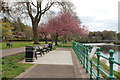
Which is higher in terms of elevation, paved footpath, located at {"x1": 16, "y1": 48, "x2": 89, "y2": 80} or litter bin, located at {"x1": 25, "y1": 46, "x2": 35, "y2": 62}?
litter bin, located at {"x1": 25, "y1": 46, "x2": 35, "y2": 62}

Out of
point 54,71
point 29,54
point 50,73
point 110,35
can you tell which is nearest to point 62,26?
point 29,54

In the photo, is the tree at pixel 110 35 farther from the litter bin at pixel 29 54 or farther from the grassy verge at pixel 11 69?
the grassy verge at pixel 11 69

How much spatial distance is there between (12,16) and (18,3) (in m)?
4.41

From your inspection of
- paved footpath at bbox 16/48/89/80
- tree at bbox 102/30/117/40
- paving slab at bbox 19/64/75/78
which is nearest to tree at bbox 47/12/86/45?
paved footpath at bbox 16/48/89/80

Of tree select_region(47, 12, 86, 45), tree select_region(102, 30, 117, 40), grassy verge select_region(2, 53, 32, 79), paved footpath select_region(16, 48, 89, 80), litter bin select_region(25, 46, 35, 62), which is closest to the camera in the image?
grassy verge select_region(2, 53, 32, 79)

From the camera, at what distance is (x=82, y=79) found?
6027 millimetres

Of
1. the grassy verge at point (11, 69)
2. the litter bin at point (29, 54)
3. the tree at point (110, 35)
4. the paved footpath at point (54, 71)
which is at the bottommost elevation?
the paved footpath at point (54, 71)

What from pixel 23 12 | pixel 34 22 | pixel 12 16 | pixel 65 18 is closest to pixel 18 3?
pixel 23 12

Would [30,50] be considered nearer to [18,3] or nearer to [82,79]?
[82,79]

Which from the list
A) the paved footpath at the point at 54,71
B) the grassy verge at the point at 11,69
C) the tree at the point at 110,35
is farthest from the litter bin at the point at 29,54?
the tree at the point at 110,35

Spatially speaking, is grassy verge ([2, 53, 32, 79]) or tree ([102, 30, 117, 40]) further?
tree ([102, 30, 117, 40])

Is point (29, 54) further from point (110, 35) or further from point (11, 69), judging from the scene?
point (110, 35)

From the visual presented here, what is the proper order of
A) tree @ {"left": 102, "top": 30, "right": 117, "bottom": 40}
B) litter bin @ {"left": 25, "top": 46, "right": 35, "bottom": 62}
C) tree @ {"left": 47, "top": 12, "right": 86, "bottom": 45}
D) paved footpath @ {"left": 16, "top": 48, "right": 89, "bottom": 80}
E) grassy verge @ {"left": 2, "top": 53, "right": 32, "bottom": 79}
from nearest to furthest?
grassy verge @ {"left": 2, "top": 53, "right": 32, "bottom": 79}
paved footpath @ {"left": 16, "top": 48, "right": 89, "bottom": 80}
litter bin @ {"left": 25, "top": 46, "right": 35, "bottom": 62}
tree @ {"left": 47, "top": 12, "right": 86, "bottom": 45}
tree @ {"left": 102, "top": 30, "right": 117, "bottom": 40}

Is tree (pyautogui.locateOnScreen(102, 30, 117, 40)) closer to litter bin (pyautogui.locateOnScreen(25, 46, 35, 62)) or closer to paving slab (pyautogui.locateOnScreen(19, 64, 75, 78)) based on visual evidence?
litter bin (pyautogui.locateOnScreen(25, 46, 35, 62))
